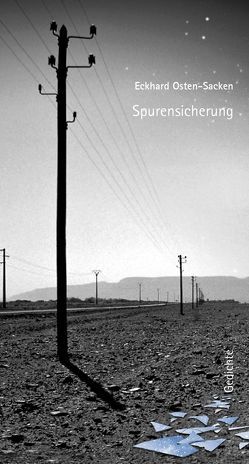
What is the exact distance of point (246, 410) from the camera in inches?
243

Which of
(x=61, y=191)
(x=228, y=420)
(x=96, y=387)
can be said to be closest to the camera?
(x=228, y=420)

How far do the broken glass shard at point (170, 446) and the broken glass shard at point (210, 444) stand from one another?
0.12 metres

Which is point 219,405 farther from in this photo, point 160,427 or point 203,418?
point 160,427

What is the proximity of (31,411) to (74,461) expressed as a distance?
215cm

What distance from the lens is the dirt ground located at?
4961 mm

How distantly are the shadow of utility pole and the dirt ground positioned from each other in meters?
0.02

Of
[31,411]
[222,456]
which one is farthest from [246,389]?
[31,411]

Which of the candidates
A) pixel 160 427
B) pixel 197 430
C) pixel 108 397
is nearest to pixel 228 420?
pixel 197 430

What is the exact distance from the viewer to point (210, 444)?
4926mm

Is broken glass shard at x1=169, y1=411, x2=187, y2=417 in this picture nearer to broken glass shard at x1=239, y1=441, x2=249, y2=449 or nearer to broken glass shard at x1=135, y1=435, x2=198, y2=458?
broken glass shard at x1=135, y1=435, x2=198, y2=458

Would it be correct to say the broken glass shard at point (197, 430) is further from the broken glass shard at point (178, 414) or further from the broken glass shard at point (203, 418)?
the broken glass shard at point (178, 414)

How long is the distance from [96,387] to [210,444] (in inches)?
135

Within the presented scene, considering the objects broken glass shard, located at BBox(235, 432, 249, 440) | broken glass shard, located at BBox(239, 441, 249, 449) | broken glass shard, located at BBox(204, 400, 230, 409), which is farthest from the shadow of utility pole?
broken glass shard, located at BBox(239, 441, 249, 449)

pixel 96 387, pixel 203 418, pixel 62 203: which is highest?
pixel 62 203
